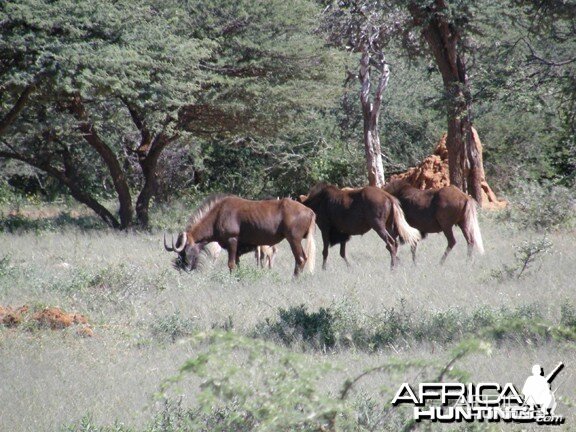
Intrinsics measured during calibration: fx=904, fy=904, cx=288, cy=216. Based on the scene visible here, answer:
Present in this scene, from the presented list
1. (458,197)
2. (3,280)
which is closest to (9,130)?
(3,280)

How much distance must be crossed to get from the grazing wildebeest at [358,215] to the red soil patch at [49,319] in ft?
20.8

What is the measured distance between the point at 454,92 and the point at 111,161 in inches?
356

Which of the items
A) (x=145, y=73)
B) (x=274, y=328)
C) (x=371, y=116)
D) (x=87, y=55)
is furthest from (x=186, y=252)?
(x=371, y=116)

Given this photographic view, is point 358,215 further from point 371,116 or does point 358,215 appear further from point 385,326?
point 371,116

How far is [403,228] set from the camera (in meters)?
16.1

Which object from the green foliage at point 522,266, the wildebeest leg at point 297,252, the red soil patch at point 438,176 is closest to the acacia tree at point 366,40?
the red soil patch at point 438,176

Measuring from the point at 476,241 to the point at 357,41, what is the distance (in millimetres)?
13648

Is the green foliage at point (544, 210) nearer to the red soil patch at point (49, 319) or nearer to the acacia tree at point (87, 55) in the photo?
the acacia tree at point (87, 55)

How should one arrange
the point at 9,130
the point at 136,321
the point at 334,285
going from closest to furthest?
the point at 136,321
the point at 334,285
the point at 9,130

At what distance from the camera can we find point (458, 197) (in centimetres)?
1686

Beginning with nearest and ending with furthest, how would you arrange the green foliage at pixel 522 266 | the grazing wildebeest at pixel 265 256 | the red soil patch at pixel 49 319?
the red soil patch at pixel 49 319 < the green foliage at pixel 522 266 < the grazing wildebeest at pixel 265 256

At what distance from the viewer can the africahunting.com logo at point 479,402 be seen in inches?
212

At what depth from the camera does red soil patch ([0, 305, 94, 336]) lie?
10.3 meters

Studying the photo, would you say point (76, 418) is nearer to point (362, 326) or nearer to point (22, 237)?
point (362, 326)
